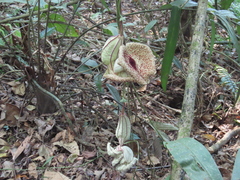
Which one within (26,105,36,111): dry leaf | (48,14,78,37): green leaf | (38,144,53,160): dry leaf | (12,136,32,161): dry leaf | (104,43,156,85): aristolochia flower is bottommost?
(38,144,53,160): dry leaf

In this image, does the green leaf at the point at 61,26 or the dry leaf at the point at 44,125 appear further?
the green leaf at the point at 61,26

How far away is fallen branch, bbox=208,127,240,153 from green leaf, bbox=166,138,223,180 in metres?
1.04

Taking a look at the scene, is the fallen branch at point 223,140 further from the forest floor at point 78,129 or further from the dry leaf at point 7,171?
the dry leaf at point 7,171

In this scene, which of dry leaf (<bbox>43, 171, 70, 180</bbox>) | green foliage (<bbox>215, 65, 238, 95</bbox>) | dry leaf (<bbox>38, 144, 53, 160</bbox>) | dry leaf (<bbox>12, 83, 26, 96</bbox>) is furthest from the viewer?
green foliage (<bbox>215, 65, 238, 95</bbox>)

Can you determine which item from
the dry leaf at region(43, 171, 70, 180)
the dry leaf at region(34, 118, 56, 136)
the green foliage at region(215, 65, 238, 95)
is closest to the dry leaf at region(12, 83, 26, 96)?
the dry leaf at region(34, 118, 56, 136)

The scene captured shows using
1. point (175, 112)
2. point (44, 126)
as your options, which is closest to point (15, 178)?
point (44, 126)

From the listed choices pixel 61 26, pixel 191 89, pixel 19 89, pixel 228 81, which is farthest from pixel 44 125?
pixel 228 81

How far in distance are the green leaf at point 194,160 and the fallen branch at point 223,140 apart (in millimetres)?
1038

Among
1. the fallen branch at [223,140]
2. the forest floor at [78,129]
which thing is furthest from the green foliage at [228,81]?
the fallen branch at [223,140]

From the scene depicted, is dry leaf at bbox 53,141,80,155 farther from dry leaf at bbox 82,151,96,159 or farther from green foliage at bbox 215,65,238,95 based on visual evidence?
green foliage at bbox 215,65,238,95

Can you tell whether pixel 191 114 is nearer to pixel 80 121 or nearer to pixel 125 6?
pixel 80 121

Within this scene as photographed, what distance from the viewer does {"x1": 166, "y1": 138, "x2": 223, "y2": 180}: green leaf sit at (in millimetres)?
556

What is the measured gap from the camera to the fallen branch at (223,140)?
157 centimetres

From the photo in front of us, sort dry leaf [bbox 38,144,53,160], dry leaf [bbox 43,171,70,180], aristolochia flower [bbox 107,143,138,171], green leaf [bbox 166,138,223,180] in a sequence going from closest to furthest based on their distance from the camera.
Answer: green leaf [bbox 166,138,223,180], aristolochia flower [bbox 107,143,138,171], dry leaf [bbox 43,171,70,180], dry leaf [bbox 38,144,53,160]
